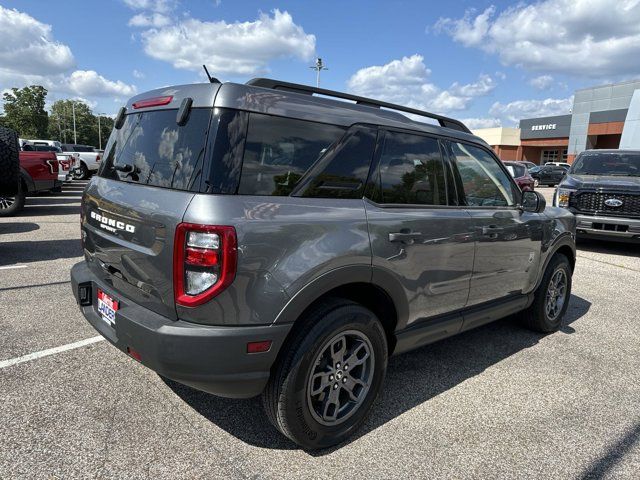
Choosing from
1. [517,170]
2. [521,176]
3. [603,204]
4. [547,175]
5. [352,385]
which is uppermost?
[547,175]

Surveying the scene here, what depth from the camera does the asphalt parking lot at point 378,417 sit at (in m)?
2.41

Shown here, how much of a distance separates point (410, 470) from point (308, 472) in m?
0.54

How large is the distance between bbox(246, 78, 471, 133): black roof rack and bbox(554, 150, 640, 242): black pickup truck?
6.20m

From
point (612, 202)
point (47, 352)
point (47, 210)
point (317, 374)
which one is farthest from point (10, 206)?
point (612, 202)

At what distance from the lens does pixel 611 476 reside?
2.46m

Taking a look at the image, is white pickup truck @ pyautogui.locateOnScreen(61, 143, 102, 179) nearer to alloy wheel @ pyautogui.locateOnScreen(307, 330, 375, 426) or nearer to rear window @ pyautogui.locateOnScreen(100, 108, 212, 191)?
rear window @ pyautogui.locateOnScreen(100, 108, 212, 191)

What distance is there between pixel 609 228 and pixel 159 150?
28.2ft

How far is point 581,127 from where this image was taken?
47.2 m

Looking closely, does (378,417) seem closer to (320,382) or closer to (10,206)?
(320,382)

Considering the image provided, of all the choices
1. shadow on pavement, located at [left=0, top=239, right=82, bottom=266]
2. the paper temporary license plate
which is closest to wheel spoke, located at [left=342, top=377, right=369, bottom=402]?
the paper temporary license plate

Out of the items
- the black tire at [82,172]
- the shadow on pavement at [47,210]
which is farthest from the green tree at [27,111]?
the shadow on pavement at [47,210]

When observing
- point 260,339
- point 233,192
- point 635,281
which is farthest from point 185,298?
point 635,281

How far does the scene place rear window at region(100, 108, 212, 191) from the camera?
7.45 feet

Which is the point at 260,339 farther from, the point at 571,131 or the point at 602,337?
the point at 571,131
